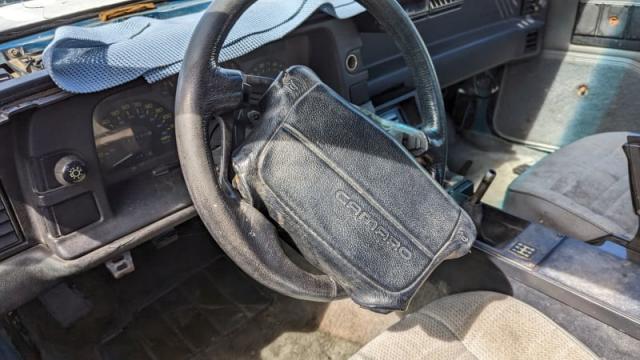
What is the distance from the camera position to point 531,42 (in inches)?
96.3

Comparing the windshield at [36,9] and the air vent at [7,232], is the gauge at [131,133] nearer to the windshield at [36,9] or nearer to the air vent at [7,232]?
the air vent at [7,232]

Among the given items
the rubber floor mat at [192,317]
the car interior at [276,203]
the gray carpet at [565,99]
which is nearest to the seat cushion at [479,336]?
the car interior at [276,203]

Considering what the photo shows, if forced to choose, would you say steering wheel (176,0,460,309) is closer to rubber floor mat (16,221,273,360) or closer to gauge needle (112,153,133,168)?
gauge needle (112,153,133,168)

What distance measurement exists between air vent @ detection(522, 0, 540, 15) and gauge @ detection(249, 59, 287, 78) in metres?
1.53

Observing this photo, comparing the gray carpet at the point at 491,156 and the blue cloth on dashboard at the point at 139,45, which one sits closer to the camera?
the blue cloth on dashboard at the point at 139,45

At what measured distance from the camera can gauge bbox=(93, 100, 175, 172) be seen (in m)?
1.10

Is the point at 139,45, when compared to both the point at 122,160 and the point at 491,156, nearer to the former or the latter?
the point at 122,160

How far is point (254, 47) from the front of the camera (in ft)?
3.89

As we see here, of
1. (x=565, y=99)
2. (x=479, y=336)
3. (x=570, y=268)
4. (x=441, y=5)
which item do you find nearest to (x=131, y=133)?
(x=479, y=336)

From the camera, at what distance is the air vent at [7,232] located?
1007 millimetres

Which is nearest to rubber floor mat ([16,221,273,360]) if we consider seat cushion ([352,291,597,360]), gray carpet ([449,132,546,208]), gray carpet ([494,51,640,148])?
seat cushion ([352,291,597,360])

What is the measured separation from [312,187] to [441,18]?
1.40 m

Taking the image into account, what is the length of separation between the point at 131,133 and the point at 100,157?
85mm

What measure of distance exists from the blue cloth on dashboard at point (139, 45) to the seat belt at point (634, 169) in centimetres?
82
